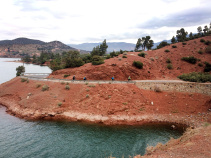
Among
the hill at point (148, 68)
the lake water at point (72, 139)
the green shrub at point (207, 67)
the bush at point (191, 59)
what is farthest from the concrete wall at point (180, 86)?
the bush at point (191, 59)

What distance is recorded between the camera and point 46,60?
129625 millimetres

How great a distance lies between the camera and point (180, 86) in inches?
1266

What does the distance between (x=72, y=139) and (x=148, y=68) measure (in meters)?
31.9

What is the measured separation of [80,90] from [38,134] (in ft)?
42.8

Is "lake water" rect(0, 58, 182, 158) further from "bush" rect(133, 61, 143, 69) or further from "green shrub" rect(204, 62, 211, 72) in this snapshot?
"green shrub" rect(204, 62, 211, 72)

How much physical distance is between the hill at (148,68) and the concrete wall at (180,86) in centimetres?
568

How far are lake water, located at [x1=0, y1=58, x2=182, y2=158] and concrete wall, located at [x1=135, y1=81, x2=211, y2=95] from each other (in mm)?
11552

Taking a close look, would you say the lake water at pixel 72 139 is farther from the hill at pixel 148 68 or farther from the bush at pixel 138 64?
the bush at pixel 138 64

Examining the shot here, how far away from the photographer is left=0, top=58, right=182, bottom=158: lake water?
16.8 m

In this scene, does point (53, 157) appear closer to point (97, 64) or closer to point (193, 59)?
point (97, 64)

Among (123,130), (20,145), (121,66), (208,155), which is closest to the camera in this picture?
(208,155)

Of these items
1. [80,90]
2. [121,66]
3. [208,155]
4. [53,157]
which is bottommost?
[53,157]

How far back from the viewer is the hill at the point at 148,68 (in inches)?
1506

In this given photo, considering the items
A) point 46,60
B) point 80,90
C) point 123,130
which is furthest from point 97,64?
point 46,60
